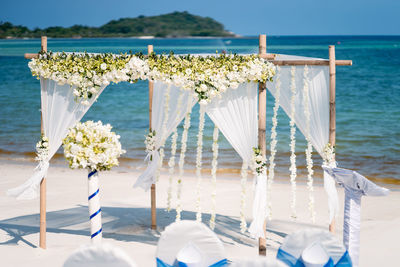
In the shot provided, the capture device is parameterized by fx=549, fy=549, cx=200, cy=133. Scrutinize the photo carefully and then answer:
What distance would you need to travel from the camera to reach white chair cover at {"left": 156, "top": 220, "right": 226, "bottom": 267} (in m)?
4.21

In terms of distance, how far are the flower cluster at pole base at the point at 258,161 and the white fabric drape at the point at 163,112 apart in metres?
0.91

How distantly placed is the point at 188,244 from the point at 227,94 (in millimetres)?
2353

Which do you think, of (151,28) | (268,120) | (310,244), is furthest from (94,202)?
(151,28)

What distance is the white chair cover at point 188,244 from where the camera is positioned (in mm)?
4207

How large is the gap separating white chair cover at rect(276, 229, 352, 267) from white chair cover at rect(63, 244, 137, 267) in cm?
124

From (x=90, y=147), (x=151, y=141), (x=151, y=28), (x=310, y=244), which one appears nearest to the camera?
(x=310, y=244)

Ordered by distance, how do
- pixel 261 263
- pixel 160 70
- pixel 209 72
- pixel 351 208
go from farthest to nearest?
pixel 160 70 → pixel 209 72 → pixel 351 208 → pixel 261 263

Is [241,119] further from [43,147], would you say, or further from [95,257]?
[95,257]

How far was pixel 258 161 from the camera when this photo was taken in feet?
20.4

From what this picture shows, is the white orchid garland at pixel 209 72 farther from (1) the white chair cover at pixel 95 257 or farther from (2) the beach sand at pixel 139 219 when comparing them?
(1) the white chair cover at pixel 95 257

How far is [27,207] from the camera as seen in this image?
8562 millimetres

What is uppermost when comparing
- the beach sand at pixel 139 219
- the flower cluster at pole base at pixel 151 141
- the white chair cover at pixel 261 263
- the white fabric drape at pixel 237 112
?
the white fabric drape at pixel 237 112

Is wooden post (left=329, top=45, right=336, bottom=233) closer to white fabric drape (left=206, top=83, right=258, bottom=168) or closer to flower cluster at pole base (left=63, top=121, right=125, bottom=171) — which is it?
white fabric drape (left=206, top=83, right=258, bottom=168)

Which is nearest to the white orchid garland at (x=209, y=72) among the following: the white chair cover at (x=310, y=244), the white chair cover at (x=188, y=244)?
the white chair cover at (x=188, y=244)
